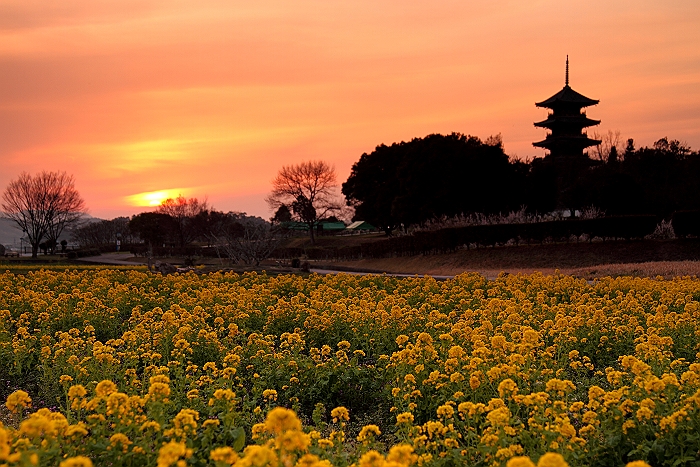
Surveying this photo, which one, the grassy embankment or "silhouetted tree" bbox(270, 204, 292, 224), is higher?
"silhouetted tree" bbox(270, 204, 292, 224)

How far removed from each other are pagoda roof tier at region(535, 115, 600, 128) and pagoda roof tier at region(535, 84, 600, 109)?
1337 mm

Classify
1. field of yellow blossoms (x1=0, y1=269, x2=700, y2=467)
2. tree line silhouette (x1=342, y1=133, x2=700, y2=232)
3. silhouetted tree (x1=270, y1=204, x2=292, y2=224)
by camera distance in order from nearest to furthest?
1. field of yellow blossoms (x1=0, y1=269, x2=700, y2=467)
2. tree line silhouette (x1=342, y1=133, x2=700, y2=232)
3. silhouetted tree (x1=270, y1=204, x2=292, y2=224)

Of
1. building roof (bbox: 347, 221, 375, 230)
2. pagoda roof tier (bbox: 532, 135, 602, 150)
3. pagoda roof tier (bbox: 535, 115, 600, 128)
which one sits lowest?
building roof (bbox: 347, 221, 375, 230)

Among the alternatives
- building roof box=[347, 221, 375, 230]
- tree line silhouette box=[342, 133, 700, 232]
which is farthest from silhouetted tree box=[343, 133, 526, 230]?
building roof box=[347, 221, 375, 230]

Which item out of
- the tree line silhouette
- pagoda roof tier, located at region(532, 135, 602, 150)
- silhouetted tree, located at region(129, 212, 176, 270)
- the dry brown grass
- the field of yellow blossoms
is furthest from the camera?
silhouetted tree, located at region(129, 212, 176, 270)

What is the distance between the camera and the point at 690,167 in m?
57.2

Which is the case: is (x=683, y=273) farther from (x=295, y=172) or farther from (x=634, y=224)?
(x=295, y=172)

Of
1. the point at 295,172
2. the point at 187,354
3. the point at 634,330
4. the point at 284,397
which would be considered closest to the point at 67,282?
the point at 187,354

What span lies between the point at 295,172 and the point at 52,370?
6171 centimetres

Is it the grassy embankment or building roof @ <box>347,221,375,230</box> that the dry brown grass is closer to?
the grassy embankment

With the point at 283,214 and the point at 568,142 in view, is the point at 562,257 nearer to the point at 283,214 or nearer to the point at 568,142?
the point at 568,142

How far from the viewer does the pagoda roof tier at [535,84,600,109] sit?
68812 mm

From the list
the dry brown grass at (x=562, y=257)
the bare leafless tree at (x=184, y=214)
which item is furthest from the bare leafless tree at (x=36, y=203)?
the dry brown grass at (x=562, y=257)

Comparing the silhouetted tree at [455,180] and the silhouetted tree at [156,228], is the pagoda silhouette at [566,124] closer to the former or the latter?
the silhouetted tree at [455,180]
